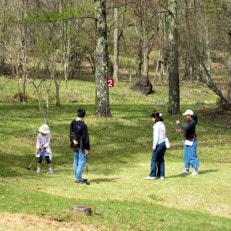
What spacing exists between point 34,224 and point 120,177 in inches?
301

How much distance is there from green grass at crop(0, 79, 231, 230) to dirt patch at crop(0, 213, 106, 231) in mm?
278

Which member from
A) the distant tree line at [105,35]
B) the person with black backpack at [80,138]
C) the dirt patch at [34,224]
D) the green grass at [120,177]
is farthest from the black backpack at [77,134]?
the distant tree line at [105,35]

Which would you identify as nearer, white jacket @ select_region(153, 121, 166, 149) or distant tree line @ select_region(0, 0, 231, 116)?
white jacket @ select_region(153, 121, 166, 149)

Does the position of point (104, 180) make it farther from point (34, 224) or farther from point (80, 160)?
point (34, 224)

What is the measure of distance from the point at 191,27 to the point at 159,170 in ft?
28.3

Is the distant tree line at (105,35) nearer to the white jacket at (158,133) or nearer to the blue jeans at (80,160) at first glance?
the white jacket at (158,133)

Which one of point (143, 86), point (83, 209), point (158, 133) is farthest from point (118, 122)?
point (143, 86)

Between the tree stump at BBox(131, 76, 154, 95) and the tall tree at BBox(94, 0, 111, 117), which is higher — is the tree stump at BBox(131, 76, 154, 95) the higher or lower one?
the lower one

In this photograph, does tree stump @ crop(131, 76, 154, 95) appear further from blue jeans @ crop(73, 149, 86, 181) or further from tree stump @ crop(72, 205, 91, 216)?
tree stump @ crop(72, 205, 91, 216)

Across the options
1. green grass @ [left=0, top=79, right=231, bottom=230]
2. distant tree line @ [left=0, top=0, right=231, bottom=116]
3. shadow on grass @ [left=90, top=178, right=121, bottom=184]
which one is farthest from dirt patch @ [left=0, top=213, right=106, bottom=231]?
distant tree line @ [left=0, top=0, right=231, bottom=116]

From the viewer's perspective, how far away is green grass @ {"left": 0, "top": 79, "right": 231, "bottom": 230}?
12.4 m

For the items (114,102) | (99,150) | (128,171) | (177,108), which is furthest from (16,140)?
(114,102)

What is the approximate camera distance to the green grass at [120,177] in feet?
40.6

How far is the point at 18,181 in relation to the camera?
54.5ft
